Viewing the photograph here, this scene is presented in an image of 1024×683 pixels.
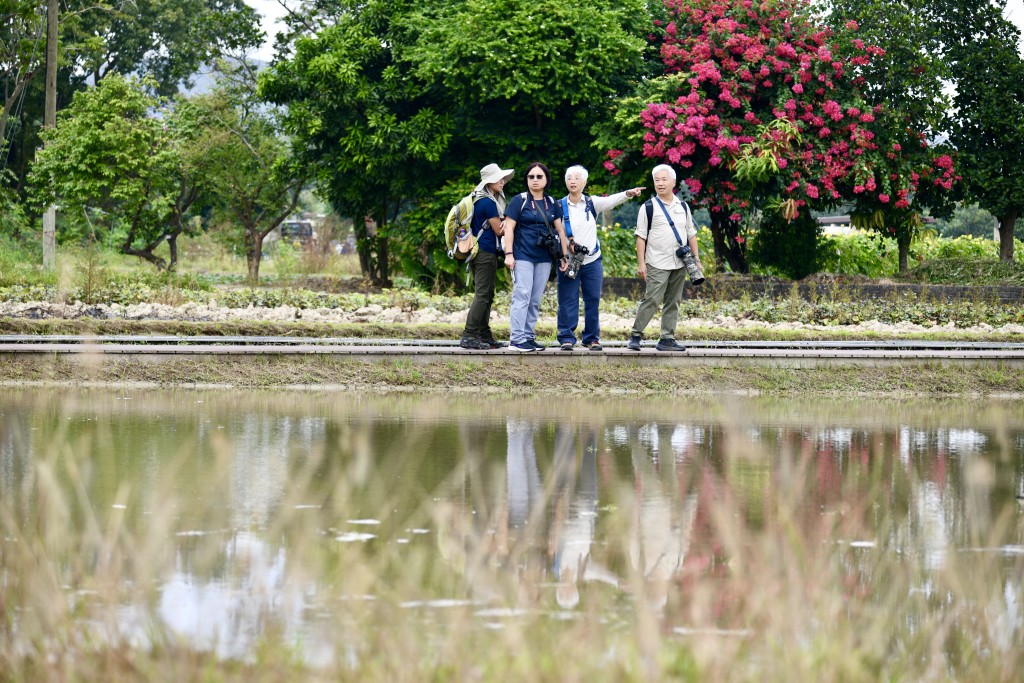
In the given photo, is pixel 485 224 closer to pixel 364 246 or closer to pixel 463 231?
pixel 463 231

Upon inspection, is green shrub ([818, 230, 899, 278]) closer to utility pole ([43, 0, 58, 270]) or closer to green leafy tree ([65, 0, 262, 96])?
utility pole ([43, 0, 58, 270])

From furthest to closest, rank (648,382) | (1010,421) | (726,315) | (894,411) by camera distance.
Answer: (726,315)
(648,382)
(894,411)
(1010,421)

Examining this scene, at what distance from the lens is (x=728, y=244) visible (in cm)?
3156

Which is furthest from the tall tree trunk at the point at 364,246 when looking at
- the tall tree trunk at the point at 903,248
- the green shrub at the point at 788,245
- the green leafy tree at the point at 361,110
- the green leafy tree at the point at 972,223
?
the green leafy tree at the point at 972,223

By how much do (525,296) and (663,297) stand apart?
148 cm

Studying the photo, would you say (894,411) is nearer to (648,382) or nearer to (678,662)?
(648,382)

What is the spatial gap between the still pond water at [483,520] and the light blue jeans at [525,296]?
2623 mm

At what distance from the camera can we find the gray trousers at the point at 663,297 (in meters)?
14.7

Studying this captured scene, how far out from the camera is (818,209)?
31.0 meters

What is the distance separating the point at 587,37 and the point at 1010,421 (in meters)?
18.7

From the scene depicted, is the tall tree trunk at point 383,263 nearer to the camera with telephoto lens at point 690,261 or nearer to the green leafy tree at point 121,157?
the green leafy tree at point 121,157

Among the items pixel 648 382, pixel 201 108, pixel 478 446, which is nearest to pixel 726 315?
Answer: pixel 648 382

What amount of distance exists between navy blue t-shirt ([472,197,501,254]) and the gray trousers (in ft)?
5.22

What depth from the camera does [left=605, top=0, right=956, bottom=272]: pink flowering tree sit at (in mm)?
27875
